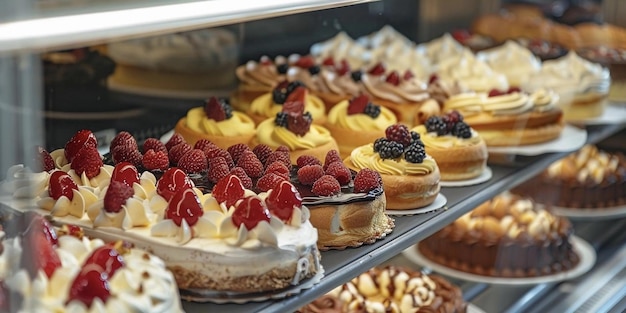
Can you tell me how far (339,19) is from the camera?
12.0 feet

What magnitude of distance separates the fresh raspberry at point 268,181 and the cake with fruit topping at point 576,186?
84.6 inches

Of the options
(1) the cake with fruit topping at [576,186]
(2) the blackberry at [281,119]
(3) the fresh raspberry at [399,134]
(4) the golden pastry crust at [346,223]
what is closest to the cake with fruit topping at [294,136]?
(2) the blackberry at [281,119]

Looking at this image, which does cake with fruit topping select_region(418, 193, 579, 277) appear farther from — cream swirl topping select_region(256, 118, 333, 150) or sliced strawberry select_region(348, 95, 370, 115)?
cream swirl topping select_region(256, 118, 333, 150)

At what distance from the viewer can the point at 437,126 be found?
9.84 ft

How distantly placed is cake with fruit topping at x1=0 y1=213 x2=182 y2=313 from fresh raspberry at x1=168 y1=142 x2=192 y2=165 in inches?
22.8

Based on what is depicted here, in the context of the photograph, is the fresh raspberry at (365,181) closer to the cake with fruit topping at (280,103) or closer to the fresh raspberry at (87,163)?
the fresh raspberry at (87,163)

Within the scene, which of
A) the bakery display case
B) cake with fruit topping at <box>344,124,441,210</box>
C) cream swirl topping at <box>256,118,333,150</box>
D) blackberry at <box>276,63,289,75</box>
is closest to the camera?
the bakery display case

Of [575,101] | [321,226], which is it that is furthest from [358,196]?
[575,101]

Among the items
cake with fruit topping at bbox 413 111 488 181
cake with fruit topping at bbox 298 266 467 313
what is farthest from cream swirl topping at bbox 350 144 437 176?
cake with fruit topping at bbox 298 266 467 313

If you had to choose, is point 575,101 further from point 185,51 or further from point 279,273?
point 279,273

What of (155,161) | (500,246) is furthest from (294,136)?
(500,246)

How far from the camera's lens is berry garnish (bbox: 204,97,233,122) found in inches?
113

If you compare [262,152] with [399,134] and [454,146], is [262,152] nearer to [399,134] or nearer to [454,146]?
[399,134]

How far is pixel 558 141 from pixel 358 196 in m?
1.43
